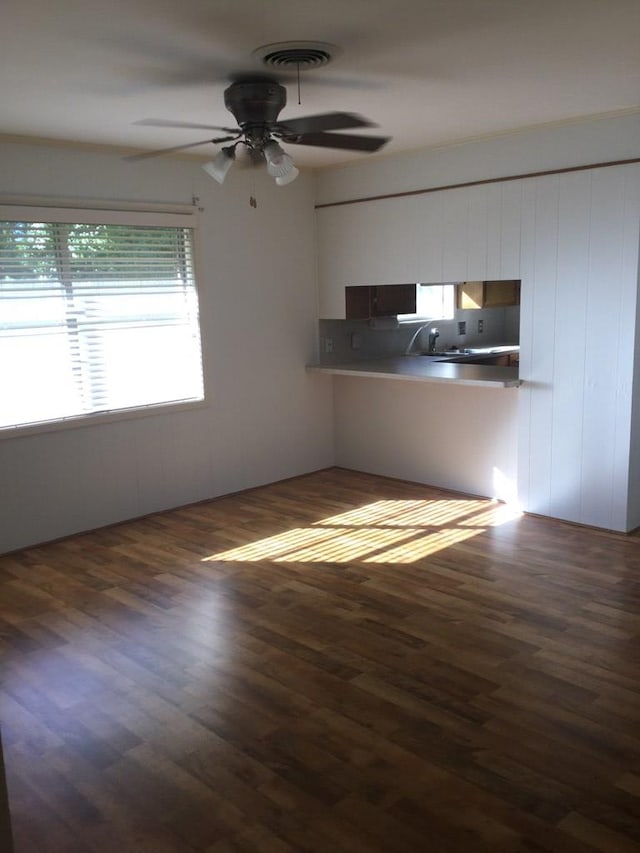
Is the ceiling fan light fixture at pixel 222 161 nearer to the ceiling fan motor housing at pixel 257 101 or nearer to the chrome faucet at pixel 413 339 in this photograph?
the ceiling fan motor housing at pixel 257 101

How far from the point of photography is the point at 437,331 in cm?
696

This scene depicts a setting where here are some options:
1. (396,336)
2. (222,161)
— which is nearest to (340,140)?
(222,161)

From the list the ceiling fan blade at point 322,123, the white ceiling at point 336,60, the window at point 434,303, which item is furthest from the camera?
the window at point 434,303

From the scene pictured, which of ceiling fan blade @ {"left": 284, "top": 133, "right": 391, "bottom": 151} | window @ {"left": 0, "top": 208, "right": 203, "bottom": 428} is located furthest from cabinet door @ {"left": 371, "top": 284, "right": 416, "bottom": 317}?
ceiling fan blade @ {"left": 284, "top": 133, "right": 391, "bottom": 151}

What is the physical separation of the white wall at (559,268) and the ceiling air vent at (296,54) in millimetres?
2123

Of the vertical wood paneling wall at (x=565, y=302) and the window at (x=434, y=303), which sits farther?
the window at (x=434, y=303)

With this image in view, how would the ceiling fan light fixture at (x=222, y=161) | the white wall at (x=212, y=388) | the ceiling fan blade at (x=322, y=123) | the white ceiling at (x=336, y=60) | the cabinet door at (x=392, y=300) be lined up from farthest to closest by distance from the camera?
Result: the cabinet door at (x=392, y=300), the white wall at (x=212, y=388), the ceiling fan light fixture at (x=222, y=161), the ceiling fan blade at (x=322, y=123), the white ceiling at (x=336, y=60)

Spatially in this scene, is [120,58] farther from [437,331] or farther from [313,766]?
→ [437,331]

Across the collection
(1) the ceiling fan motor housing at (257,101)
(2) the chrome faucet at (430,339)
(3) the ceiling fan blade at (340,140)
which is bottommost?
(2) the chrome faucet at (430,339)

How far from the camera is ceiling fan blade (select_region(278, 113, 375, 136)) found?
10.0 ft

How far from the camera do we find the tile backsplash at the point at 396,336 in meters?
6.42

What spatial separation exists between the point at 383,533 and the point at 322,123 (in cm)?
270

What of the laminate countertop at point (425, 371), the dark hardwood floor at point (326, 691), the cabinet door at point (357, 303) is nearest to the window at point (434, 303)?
the laminate countertop at point (425, 371)

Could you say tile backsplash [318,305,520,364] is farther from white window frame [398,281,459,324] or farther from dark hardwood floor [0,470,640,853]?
dark hardwood floor [0,470,640,853]
